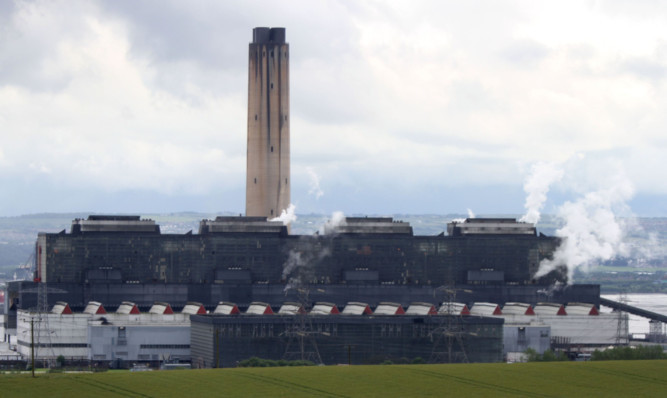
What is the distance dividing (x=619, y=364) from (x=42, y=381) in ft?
216

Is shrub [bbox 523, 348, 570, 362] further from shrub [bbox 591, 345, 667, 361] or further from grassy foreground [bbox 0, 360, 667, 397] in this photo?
grassy foreground [bbox 0, 360, 667, 397]

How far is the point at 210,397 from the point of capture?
416ft

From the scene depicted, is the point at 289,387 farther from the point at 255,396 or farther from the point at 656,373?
the point at 656,373

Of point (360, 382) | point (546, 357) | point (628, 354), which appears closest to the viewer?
point (360, 382)

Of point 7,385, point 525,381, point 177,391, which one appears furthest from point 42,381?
point 525,381

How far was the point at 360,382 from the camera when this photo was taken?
138 meters

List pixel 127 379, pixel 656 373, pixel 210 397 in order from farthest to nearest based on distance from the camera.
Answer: pixel 656 373
pixel 127 379
pixel 210 397

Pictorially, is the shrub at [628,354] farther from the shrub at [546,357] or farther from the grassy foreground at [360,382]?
the grassy foreground at [360,382]

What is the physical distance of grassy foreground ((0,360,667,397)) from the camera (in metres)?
130

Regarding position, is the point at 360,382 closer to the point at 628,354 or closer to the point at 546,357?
the point at 546,357

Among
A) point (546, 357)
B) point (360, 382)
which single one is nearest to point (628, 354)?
point (546, 357)

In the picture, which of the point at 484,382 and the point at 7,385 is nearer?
the point at 7,385

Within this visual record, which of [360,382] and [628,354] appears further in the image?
[628,354]

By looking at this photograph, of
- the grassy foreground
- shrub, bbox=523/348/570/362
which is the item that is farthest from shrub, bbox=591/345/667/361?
the grassy foreground
